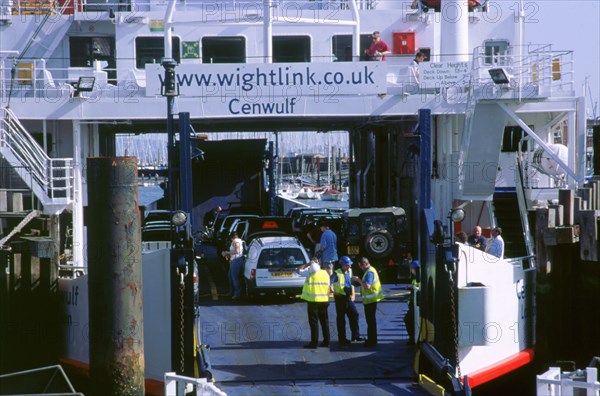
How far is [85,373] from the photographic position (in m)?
14.5


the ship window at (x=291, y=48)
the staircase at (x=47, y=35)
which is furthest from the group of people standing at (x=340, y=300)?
the staircase at (x=47, y=35)

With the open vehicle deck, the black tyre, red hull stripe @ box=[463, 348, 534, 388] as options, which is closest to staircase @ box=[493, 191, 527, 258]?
the black tyre

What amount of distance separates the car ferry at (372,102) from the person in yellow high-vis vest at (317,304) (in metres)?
1.55

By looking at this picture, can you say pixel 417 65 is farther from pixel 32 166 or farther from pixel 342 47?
pixel 32 166

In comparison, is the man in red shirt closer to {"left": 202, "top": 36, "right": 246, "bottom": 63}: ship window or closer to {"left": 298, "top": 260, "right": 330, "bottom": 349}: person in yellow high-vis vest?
{"left": 202, "top": 36, "right": 246, "bottom": 63}: ship window

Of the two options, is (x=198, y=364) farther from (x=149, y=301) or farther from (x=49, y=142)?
(x=49, y=142)

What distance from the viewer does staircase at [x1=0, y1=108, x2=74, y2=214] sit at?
59.2 ft

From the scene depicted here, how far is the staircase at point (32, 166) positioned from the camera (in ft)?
59.2

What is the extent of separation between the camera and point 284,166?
111938 millimetres

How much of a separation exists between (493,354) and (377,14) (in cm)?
1151

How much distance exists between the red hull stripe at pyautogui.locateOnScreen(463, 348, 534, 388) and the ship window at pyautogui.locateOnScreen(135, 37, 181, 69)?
11777mm

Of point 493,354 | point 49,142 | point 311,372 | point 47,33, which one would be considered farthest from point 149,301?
point 47,33

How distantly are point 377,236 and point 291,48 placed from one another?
514 cm

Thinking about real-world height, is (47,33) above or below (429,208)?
above
